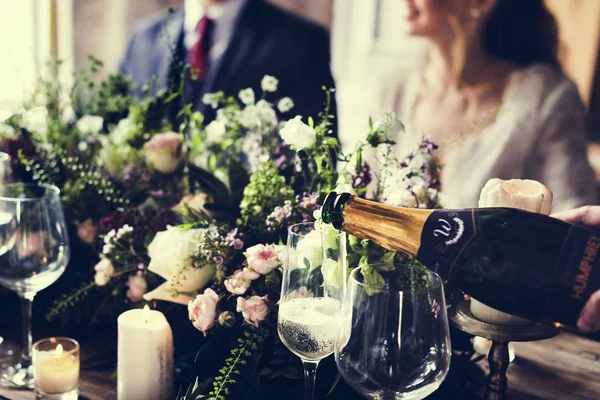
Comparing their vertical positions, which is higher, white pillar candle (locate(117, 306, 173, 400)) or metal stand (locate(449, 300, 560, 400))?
metal stand (locate(449, 300, 560, 400))

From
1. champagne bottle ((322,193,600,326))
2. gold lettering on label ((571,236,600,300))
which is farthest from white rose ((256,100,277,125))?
gold lettering on label ((571,236,600,300))

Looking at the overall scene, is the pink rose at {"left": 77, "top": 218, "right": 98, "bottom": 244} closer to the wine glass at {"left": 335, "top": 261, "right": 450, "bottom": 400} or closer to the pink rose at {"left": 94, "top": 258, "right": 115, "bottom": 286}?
the pink rose at {"left": 94, "top": 258, "right": 115, "bottom": 286}

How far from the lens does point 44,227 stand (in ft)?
3.36

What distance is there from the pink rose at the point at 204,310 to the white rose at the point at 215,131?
400 mm

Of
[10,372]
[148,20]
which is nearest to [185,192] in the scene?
[10,372]

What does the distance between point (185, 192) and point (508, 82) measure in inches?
39.7

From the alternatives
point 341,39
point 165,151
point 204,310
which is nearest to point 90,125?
point 165,151

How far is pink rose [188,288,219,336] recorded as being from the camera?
2.99ft

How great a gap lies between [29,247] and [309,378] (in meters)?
0.48

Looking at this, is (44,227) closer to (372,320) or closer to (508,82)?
(372,320)

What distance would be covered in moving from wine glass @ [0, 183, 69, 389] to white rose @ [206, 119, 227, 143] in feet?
1.03

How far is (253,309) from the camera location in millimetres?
898

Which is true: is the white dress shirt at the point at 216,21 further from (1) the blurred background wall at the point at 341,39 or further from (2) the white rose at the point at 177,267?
(2) the white rose at the point at 177,267

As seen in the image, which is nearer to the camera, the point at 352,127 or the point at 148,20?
the point at 352,127
